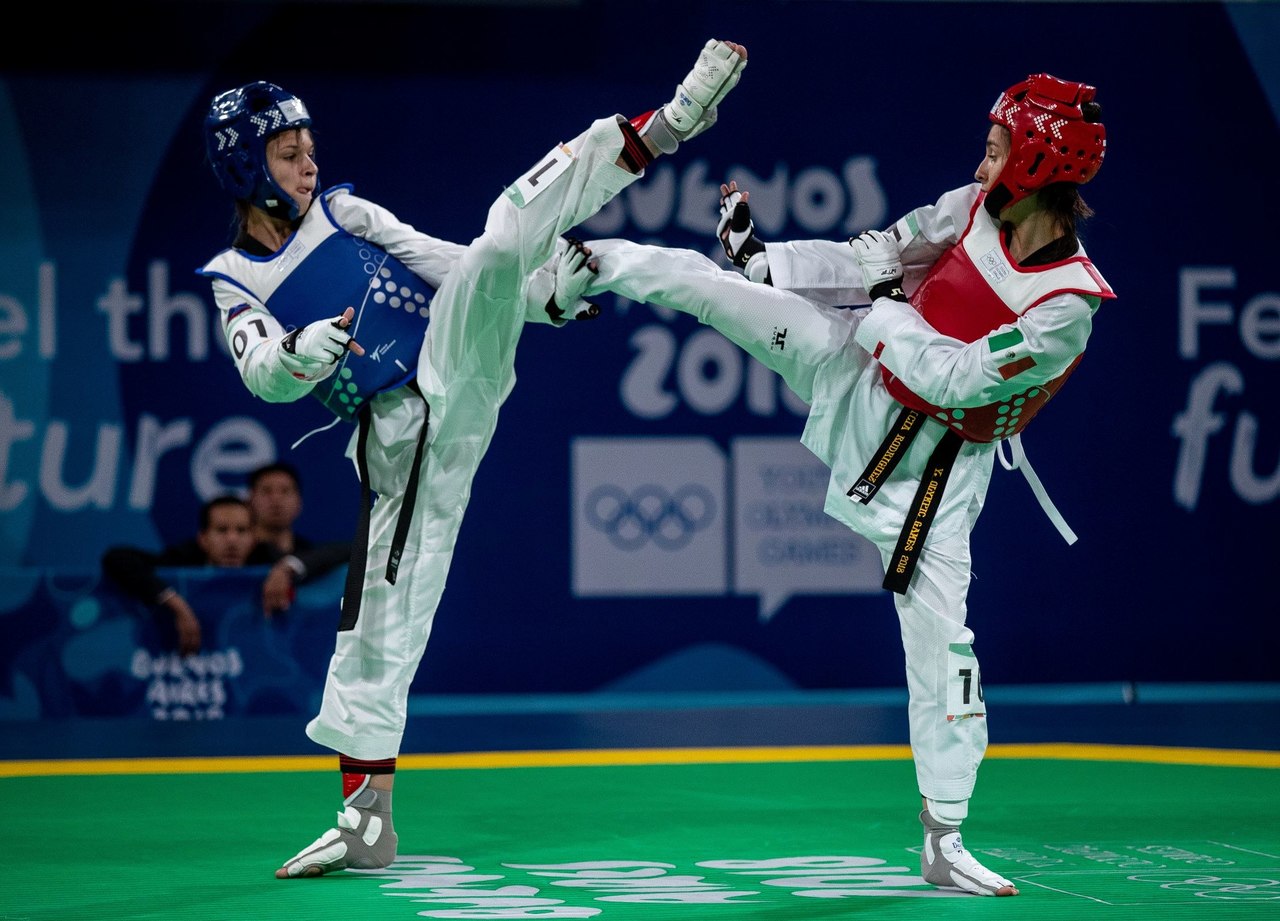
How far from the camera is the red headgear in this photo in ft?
11.9

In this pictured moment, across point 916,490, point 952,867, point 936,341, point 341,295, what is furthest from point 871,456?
point 341,295

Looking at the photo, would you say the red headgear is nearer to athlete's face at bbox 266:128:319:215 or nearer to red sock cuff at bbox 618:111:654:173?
red sock cuff at bbox 618:111:654:173

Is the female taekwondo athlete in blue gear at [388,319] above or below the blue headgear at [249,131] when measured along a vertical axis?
below

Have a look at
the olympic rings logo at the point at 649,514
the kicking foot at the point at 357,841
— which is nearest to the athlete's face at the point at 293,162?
the kicking foot at the point at 357,841

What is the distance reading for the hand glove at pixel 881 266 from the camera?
388cm

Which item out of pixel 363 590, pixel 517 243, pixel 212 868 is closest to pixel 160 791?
pixel 212 868

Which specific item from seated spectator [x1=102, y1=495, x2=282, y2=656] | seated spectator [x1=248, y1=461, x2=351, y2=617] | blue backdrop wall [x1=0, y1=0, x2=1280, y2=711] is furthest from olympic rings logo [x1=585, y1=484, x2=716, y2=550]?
seated spectator [x1=102, y1=495, x2=282, y2=656]

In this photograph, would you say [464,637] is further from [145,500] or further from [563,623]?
[145,500]

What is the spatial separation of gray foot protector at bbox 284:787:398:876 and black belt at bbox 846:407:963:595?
53.4 inches

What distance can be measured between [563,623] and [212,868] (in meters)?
3.91

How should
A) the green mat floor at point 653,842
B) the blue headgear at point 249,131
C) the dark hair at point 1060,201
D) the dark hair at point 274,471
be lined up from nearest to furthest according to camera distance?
the green mat floor at point 653,842
the dark hair at point 1060,201
the blue headgear at point 249,131
the dark hair at point 274,471

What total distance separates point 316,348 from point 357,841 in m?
1.23

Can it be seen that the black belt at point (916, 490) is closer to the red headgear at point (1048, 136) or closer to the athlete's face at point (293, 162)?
the red headgear at point (1048, 136)

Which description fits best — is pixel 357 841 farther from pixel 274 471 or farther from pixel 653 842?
pixel 274 471
